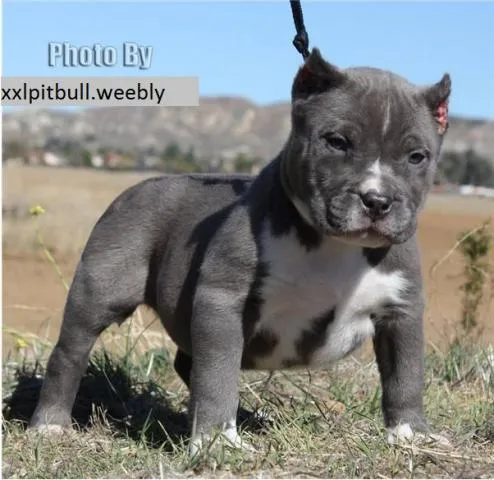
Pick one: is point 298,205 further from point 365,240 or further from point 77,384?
point 77,384

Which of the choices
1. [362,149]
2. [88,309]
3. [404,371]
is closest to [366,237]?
[362,149]

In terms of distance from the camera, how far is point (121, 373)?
6.87 m

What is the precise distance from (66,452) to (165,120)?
69445 millimetres

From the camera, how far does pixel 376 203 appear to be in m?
4.28

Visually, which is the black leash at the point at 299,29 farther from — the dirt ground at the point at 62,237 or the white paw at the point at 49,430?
the dirt ground at the point at 62,237

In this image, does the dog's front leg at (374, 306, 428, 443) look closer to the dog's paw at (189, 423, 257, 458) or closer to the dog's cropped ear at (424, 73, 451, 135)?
the dog's paw at (189, 423, 257, 458)

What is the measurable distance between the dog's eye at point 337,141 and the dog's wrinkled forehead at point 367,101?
0.04 m

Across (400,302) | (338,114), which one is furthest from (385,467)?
(338,114)

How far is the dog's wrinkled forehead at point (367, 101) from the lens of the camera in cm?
450

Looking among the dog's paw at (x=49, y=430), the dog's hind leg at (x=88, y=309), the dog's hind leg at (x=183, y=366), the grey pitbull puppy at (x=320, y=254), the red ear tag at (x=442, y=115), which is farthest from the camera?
the dog's hind leg at (x=183, y=366)

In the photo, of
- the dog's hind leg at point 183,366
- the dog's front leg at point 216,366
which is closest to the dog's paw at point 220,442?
the dog's front leg at point 216,366

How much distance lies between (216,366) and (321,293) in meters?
0.61

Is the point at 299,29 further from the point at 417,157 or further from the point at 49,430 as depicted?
the point at 49,430

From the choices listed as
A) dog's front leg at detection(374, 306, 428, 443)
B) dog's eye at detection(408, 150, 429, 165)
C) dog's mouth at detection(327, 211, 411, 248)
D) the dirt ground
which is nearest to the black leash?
dog's eye at detection(408, 150, 429, 165)
